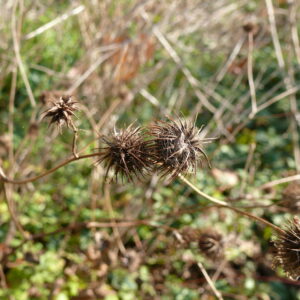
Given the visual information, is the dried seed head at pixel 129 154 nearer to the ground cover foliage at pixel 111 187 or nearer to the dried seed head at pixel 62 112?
the dried seed head at pixel 62 112

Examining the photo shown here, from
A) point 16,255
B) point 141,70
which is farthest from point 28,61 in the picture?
point 16,255

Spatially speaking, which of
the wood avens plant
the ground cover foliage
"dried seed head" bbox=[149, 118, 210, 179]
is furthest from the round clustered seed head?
the ground cover foliage

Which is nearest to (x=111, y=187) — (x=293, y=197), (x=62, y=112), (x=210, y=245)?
(x=210, y=245)

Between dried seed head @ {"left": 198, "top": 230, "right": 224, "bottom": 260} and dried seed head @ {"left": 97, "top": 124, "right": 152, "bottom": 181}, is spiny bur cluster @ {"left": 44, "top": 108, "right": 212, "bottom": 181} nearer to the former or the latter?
dried seed head @ {"left": 97, "top": 124, "right": 152, "bottom": 181}

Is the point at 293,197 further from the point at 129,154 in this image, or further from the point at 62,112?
the point at 62,112

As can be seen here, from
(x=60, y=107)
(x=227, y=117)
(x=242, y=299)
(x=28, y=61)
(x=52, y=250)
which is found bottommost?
(x=242, y=299)

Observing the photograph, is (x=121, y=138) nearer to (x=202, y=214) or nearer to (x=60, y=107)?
(x=60, y=107)

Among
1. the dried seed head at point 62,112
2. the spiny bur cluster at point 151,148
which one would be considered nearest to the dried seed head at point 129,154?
the spiny bur cluster at point 151,148

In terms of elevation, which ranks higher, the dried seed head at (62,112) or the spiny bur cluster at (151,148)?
the dried seed head at (62,112)
